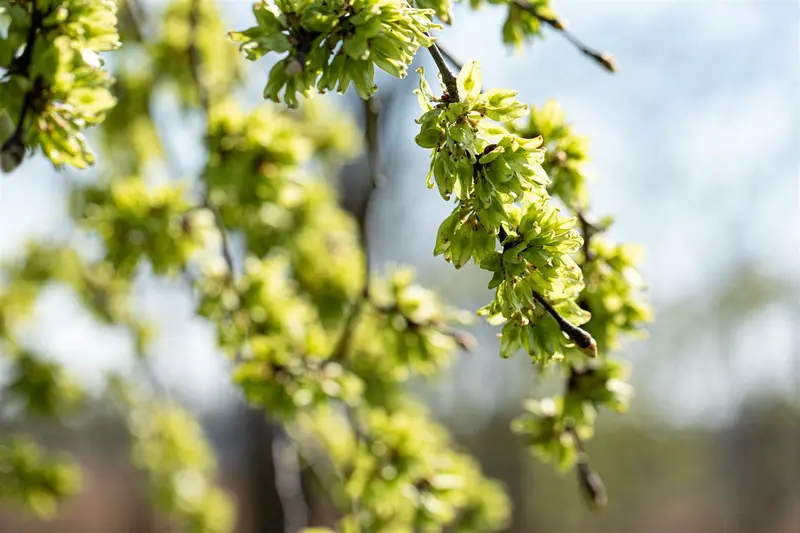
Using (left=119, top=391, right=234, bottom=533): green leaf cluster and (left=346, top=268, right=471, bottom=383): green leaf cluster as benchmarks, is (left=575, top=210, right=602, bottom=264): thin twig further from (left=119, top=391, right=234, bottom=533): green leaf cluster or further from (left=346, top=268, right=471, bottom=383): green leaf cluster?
(left=119, top=391, right=234, bottom=533): green leaf cluster

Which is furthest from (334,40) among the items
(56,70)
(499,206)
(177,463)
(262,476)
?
(262,476)

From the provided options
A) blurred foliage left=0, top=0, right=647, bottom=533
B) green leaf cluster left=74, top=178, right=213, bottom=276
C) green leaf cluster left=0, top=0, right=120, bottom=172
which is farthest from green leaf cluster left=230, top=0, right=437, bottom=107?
green leaf cluster left=74, top=178, right=213, bottom=276

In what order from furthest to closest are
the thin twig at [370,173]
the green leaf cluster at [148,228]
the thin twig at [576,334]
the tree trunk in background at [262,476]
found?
the tree trunk in background at [262,476] < the green leaf cluster at [148,228] < the thin twig at [370,173] < the thin twig at [576,334]

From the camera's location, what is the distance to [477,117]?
0.69 metres

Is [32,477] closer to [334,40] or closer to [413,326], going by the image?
[413,326]

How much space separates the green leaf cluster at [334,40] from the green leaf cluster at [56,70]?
207 mm

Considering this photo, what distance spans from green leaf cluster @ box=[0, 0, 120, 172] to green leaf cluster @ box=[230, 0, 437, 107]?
0.21 meters

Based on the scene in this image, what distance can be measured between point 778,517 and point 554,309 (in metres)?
15.4

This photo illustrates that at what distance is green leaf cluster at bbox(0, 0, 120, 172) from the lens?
86 cm

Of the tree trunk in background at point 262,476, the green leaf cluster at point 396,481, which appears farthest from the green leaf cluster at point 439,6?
the tree trunk in background at point 262,476

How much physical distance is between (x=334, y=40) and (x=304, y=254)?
123 cm

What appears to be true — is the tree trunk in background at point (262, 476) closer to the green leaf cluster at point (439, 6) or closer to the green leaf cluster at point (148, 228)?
the green leaf cluster at point (148, 228)

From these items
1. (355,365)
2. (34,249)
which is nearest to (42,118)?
(355,365)

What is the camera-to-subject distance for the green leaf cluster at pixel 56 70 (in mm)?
864
